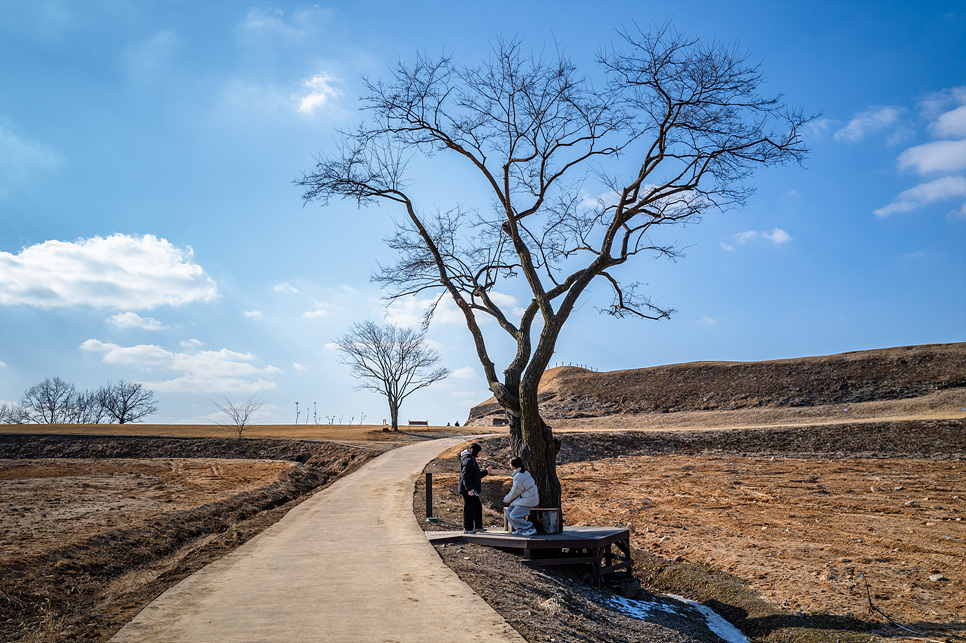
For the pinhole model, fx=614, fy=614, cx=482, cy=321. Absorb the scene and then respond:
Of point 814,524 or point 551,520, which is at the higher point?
point 551,520

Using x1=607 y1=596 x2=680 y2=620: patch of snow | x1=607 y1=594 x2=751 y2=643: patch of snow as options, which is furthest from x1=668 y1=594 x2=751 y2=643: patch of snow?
x1=607 y1=596 x2=680 y2=620: patch of snow

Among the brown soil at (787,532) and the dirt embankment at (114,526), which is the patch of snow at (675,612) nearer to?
the brown soil at (787,532)

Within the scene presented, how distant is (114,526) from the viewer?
43.5 feet

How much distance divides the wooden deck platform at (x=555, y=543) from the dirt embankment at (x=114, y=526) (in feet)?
14.6

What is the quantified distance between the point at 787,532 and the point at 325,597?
1139 cm

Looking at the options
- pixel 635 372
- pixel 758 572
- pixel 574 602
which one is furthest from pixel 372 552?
pixel 635 372

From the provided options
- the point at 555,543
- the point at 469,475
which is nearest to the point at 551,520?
the point at 555,543

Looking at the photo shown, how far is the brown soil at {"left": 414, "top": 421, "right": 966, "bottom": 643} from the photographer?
9586 mm

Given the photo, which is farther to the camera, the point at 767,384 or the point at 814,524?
the point at 767,384

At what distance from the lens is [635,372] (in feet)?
194

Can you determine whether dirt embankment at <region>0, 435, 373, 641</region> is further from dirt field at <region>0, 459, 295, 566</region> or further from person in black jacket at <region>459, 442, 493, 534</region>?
person in black jacket at <region>459, 442, 493, 534</region>

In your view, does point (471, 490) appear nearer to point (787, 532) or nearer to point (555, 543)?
point (555, 543)

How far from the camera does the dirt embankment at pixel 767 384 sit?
41.9 metres

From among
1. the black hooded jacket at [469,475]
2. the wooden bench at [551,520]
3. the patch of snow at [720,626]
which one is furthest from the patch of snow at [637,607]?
the black hooded jacket at [469,475]
